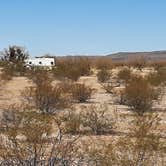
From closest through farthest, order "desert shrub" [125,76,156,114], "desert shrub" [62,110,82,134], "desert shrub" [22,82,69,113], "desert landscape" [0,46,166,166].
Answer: "desert landscape" [0,46,166,166]
"desert shrub" [62,110,82,134]
"desert shrub" [22,82,69,113]
"desert shrub" [125,76,156,114]

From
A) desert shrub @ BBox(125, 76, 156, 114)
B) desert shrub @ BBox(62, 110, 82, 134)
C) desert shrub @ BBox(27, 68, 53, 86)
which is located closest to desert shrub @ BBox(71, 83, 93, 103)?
desert shrub @ BBox(125, 76, 156, 114)

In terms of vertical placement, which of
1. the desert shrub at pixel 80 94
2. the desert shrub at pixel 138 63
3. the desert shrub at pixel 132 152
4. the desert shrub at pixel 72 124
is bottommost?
the desert shrub at pixel 138 63

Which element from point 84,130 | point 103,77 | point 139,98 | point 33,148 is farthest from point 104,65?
point 33,148

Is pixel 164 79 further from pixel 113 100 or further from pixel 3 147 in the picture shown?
pixel 3 147

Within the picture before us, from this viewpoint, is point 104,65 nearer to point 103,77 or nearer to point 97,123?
point 103,77

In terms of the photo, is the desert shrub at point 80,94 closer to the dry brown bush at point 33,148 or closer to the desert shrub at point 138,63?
the dry brown bush at point 33,148

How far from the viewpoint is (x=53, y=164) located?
9898mm

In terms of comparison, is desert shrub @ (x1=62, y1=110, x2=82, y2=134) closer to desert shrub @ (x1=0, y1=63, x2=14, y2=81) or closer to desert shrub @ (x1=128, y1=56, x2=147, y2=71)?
desert shrub @ (x1=0, y1=63, x2=14, y2=81)

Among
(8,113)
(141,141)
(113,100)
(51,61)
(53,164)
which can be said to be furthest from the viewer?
(51,61)

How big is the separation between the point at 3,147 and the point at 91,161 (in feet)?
5.73

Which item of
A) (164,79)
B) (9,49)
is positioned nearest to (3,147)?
(164,79)

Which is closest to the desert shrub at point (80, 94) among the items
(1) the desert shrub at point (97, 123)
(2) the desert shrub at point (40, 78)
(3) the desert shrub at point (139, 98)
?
(3) the desert shrub at point (139, 98)

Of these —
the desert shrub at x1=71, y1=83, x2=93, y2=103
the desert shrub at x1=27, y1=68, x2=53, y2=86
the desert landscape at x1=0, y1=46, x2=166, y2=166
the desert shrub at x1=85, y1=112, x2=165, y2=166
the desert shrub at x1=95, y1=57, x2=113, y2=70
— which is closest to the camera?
the desert shrub at x1=85, y1=112, x2=165, y2=166

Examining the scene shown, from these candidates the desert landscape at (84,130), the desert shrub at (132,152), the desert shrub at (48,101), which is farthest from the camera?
the desert shrub at (48,101)
